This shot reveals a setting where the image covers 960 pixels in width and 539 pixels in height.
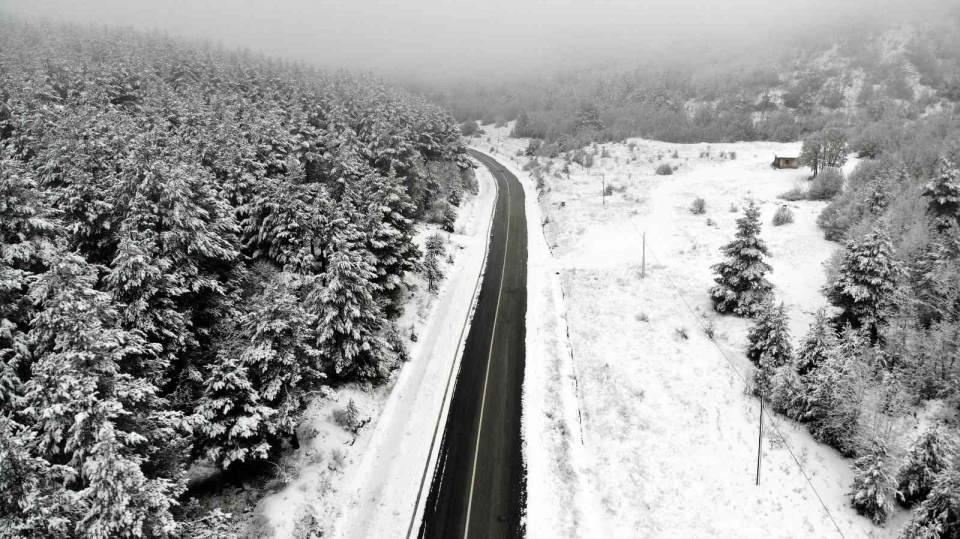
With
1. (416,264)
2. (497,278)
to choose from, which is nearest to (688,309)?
(497,278)

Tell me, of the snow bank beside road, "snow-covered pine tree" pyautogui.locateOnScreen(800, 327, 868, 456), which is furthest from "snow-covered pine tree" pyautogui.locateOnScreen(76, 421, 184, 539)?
"snow-covered pine tree" pyautogui.locateOnScreen(800, 327, 868, 456)

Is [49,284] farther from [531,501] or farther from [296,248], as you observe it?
[531,501]

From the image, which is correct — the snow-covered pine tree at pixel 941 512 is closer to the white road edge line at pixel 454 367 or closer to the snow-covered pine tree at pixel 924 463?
the snow-covered pine tree at pixel 924 463

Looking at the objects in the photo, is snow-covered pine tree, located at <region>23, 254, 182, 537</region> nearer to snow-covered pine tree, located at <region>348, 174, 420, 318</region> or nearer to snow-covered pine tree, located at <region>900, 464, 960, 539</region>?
snow-covered pine tree, located at <region>348, 174, 420, 318</region>

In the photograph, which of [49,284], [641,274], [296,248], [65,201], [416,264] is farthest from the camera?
[641,274]

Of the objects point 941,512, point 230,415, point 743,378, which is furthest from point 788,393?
point 230,415
